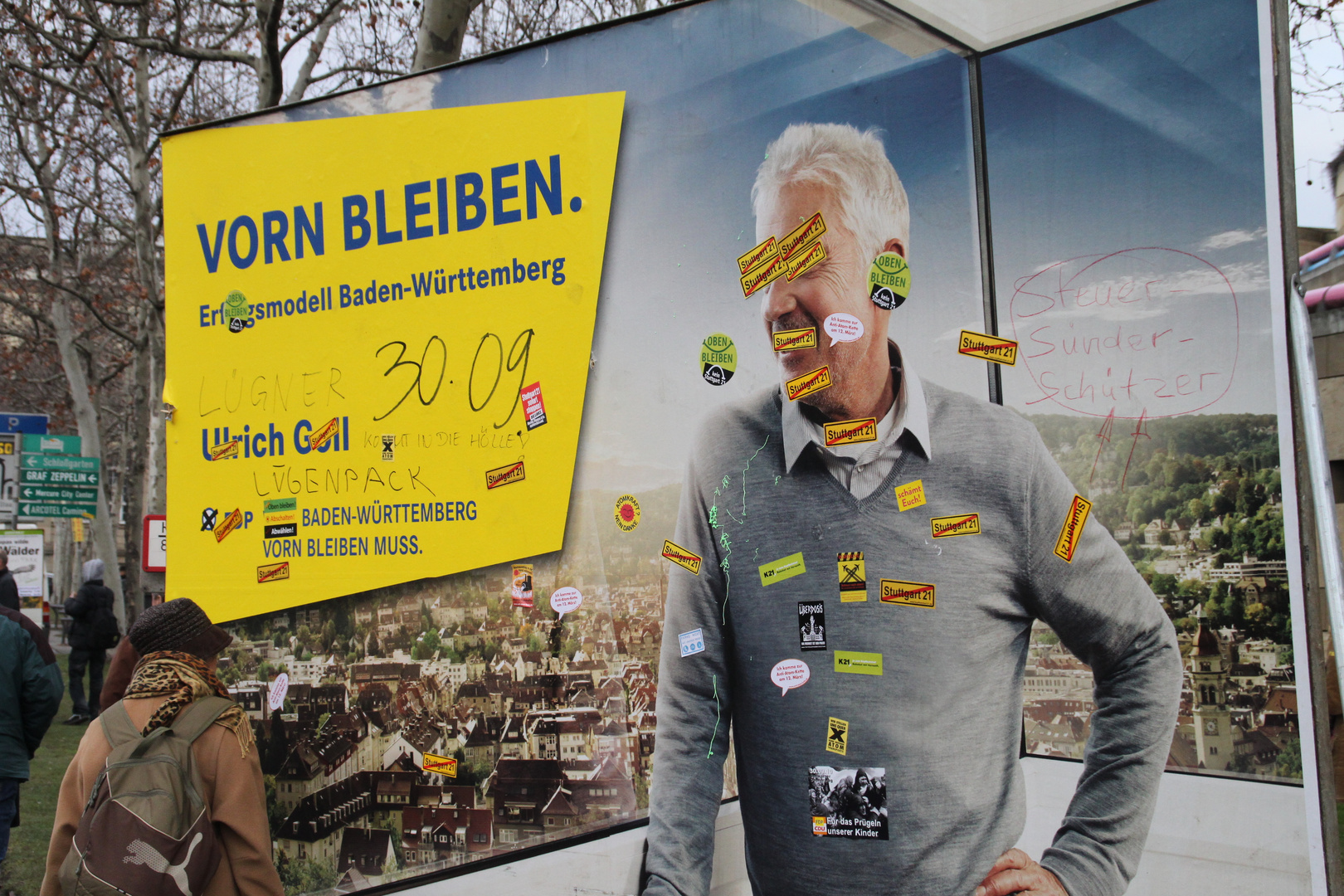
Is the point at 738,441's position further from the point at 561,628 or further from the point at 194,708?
the point at 194,708

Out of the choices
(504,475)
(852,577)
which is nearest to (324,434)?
(504,475)

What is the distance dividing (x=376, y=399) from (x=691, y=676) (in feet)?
5.05

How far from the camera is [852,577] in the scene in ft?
8.47

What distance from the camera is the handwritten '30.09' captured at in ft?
10.6

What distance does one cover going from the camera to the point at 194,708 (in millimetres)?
2637

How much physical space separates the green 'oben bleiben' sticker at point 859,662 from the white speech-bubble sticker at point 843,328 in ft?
2.76

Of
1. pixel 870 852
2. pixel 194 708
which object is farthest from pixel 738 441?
pixel 194 708

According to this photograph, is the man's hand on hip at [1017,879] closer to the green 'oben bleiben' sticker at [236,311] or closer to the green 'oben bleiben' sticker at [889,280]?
the green 'oben bleiben' sticker at [889,280]

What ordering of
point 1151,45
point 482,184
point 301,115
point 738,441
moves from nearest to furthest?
1. point 1151,45
2. point 738,441
3. point 482,184
4. point 301,115

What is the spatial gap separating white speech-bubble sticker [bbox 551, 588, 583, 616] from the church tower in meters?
1.72

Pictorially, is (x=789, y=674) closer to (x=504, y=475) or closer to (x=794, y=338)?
(x=794, y=338)

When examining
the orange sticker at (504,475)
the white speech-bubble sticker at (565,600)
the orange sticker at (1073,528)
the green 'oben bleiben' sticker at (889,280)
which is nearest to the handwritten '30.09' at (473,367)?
the orange sticker at (504,475)

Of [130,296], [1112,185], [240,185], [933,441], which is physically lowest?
[933,441]

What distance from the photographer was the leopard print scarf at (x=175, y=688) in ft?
8.57
